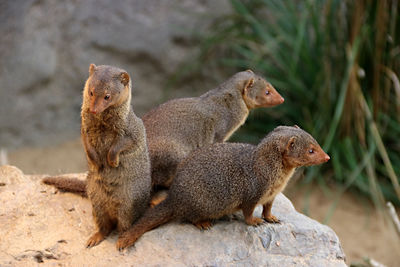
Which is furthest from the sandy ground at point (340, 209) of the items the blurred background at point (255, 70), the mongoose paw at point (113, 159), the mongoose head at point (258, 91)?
the mongoose paw at point (113, 159)

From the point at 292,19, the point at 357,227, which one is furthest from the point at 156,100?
the point at 357,227

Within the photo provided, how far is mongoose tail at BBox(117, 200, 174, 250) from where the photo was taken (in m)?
3.22

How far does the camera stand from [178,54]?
23.3ft

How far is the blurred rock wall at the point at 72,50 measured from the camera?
6.29 m

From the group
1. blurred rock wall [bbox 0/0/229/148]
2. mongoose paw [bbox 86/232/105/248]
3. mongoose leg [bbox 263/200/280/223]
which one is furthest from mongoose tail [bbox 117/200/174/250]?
blurred rock wall [bbox 0/0/229/148]

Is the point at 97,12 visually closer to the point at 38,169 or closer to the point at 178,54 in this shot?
the point at 178,54

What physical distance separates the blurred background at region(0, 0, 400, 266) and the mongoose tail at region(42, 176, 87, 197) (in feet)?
6.78

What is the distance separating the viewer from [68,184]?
12.3ft

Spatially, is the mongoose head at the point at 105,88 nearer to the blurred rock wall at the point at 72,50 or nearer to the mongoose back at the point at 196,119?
the mongoose back at the point at 196,119

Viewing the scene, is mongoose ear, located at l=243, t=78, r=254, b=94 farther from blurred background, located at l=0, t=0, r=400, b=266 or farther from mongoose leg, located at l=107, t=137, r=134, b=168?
blurred background, located at l=0, t=0, r=400, b=266

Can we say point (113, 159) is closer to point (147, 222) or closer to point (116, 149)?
point (116, 149)

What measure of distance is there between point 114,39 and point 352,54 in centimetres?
288

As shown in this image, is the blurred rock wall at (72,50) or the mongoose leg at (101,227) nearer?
the mongoose leg at (101,227)

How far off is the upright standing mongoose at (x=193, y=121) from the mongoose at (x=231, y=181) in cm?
37
